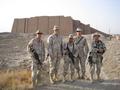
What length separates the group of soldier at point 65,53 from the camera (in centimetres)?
1252

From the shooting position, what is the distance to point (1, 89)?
12859mm

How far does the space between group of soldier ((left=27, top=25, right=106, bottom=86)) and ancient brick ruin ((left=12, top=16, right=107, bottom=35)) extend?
21.1 metres

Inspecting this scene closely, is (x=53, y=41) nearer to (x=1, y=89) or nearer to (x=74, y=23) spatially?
(x=1, y=89)

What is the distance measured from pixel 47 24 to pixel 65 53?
74.6 ft

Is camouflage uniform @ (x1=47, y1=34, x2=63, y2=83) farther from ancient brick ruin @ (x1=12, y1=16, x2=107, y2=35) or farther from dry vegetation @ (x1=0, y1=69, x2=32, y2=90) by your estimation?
ancient brick ruin @ (x1=12, y1=16, x2=107, y2=35)

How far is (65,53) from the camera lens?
43.2ft

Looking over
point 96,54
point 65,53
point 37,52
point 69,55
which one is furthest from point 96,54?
point 37,52

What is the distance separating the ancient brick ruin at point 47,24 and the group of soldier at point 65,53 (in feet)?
69.1

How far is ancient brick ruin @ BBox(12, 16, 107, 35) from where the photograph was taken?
34750 mm

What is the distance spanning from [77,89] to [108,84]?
125 centimetres

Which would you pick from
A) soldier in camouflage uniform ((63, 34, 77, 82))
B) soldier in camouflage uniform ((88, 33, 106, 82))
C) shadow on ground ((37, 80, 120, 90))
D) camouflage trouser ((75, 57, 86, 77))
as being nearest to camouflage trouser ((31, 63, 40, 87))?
shadow on ground ((37, 80, 120, 90))

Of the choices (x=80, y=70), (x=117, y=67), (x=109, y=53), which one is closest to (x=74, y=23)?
(x=109, y=53)

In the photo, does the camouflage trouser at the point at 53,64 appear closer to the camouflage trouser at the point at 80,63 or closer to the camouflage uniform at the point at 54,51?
the camouflage uniform at the point at 54,51

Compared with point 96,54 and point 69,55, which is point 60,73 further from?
point 96,54
